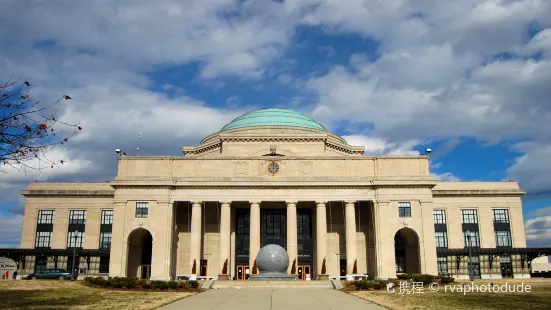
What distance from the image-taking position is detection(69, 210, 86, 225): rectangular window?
77500 mm

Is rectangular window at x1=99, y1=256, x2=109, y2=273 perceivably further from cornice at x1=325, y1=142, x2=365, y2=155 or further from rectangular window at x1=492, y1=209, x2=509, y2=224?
rectangular window at x1=492, y1=209, x2=509, y2=224

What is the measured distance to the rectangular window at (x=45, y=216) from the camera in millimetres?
77438

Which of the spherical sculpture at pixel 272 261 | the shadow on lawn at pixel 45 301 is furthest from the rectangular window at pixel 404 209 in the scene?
the shadow on lawn at pixel 45 301

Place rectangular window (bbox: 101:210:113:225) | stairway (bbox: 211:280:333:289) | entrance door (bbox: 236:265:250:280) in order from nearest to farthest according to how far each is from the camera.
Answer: stairway (bbox: 211:280:333:289)
entrance door (bbox: 236:265:250:280)
rectangular window (bbox: 101:210:113:225)

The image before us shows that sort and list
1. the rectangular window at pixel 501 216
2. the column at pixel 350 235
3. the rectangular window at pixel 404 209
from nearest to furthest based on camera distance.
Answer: the column at pixel 350 235, the rectangular window at pixel 404 209, the rectangular window at pixel 501 216

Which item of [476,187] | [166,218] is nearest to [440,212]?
[476,187]

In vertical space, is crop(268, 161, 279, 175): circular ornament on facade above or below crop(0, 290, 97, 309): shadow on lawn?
above

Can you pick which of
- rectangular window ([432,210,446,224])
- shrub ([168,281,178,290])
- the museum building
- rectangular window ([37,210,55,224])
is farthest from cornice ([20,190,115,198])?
rectangular window ([432,210,446,224])

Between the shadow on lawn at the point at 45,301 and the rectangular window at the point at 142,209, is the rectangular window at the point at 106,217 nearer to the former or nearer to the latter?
the rectangular window at the point at 142,209

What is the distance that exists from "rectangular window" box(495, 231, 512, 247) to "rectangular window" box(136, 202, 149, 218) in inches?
2036

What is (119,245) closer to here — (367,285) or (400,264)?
(367,285)

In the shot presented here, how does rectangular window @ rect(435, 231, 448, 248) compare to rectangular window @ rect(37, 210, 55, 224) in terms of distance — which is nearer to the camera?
rectangular window @ rect(435, 231, 448, 248)

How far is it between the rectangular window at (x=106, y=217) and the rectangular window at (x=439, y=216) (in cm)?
4948

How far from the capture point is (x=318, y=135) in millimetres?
71625
